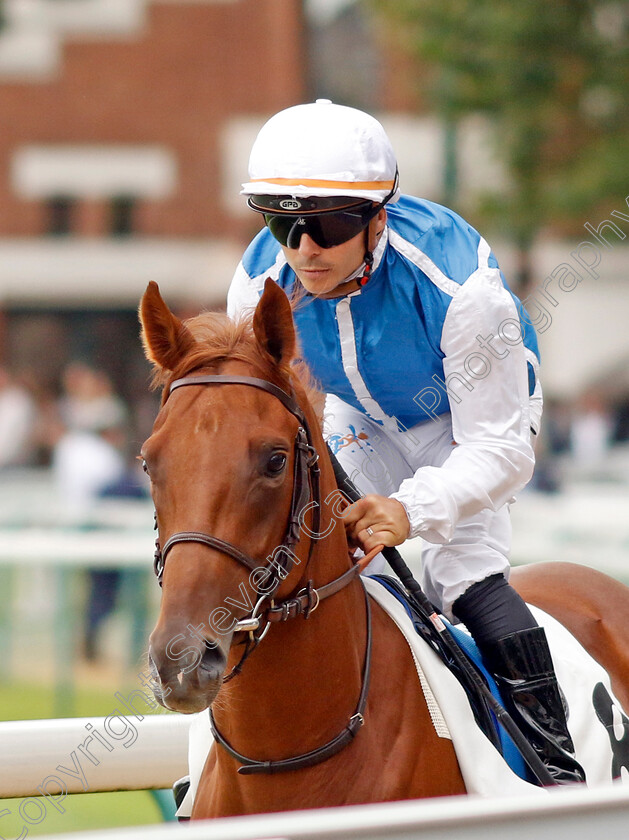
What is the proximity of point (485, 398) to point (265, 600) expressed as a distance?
33.8 inches

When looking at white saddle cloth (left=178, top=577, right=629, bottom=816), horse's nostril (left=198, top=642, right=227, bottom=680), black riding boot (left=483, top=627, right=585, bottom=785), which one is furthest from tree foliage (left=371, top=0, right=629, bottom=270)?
horse's nostril (left=198, top=642, right=227, bottom=680)

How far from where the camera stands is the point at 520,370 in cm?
300

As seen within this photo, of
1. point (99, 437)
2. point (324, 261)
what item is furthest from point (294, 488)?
point (99, 437)

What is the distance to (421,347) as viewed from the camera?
9.95 feet

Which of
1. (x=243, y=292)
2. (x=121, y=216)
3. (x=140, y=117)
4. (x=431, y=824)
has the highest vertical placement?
(x=243, y=292)

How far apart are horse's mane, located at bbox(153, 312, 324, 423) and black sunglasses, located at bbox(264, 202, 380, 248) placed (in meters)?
0.27

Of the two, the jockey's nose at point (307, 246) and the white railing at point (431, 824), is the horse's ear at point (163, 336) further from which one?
Answer: the white railing at point (431, 824)

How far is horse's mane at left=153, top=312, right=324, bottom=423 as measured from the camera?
8.37ft

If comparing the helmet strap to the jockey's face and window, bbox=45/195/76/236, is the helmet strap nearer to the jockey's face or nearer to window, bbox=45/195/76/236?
the jockey's face

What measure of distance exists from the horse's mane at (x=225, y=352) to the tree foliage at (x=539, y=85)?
1214 cm

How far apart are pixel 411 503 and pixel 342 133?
0.91 m

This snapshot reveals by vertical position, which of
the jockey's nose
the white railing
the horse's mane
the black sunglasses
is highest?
the black sunglasses

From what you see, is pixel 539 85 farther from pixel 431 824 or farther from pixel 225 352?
pixel 431 824

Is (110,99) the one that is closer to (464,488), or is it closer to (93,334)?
(93,334)
